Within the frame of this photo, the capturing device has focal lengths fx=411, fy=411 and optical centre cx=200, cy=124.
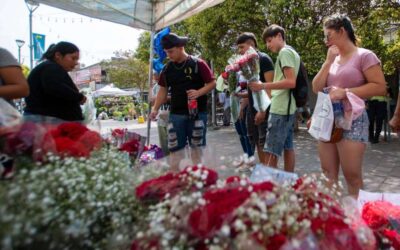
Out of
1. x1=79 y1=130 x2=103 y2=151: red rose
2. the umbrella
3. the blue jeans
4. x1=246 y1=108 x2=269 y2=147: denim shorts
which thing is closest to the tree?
the blue jeans

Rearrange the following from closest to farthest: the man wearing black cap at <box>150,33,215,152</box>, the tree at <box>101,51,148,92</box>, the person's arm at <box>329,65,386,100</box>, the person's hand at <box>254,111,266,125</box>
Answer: the person's arm at <box>329,65,386,100</box> → the man wearing black cap at <box>150,33,215,152</box> → the person's hand at <box>254,111,266,125</box> → the tree at <box>101,51,148,92</box>

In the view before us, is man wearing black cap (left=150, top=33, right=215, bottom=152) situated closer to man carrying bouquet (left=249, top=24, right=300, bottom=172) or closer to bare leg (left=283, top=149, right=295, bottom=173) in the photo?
man carrying bouquet (left=249, top=24, right=300, bottom=172)

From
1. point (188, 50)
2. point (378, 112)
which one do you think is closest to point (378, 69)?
point (378, 112)

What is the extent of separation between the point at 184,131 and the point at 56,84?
1460 millimetres

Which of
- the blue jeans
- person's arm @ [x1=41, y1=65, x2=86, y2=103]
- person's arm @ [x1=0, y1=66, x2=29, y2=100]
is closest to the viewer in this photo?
person's arm @ [x1=0, y1=66, x2=29, y2=100]

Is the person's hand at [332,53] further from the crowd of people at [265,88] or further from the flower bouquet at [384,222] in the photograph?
the flower bouquet at [384,222]

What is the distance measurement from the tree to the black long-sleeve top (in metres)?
43.6

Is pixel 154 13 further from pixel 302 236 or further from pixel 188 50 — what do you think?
pixel 188 50

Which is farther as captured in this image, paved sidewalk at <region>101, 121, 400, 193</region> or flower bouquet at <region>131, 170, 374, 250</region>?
paved sidewalk at <region>101, 121, 400, 193</region>

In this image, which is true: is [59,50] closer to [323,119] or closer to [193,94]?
[193,94]

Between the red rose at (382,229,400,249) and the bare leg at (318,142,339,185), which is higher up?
the bare leg at (318,142,339,185)

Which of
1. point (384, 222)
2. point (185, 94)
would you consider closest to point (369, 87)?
point (384, 222)

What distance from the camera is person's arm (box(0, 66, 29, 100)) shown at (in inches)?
94.7

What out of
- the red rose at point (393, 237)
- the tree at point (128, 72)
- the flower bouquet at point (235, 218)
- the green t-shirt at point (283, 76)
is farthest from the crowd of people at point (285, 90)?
the tree at point (128, 72)
